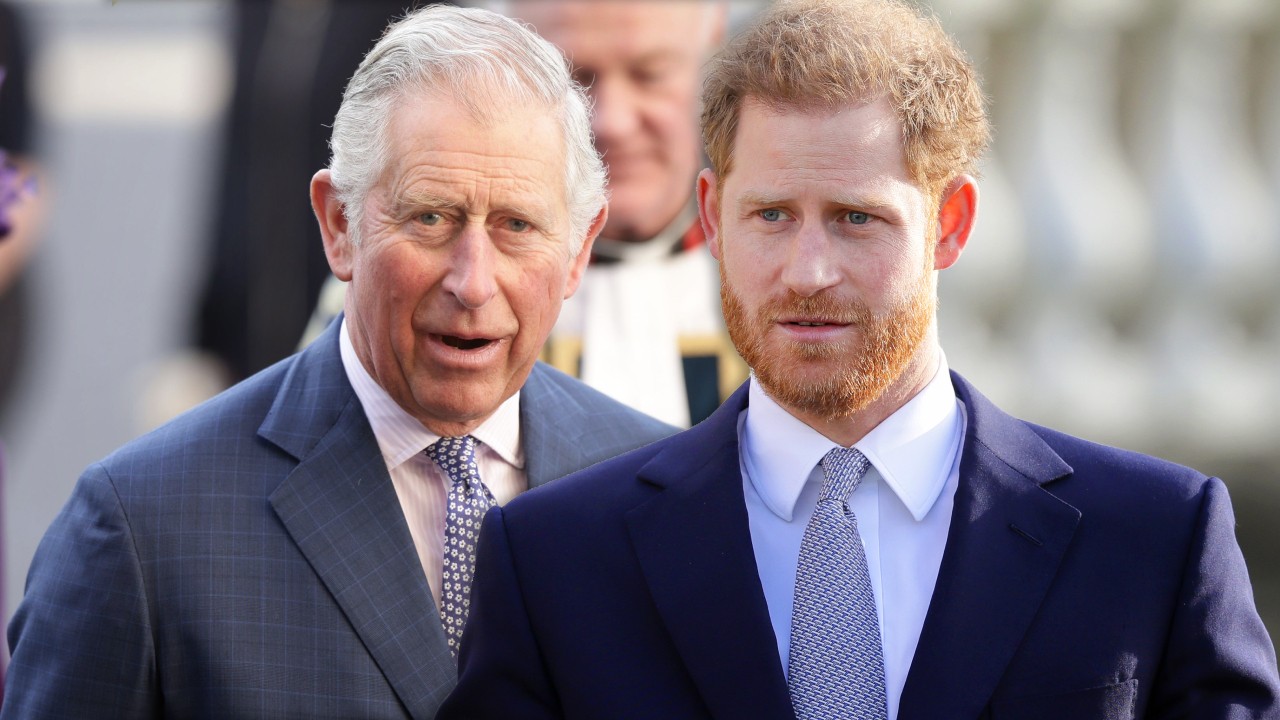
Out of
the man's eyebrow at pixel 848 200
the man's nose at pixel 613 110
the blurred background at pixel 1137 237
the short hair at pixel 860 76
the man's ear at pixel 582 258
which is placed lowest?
the blurred background at pixel 1137 237

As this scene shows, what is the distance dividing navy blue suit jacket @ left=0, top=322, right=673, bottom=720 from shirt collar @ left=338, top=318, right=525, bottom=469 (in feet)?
0.08

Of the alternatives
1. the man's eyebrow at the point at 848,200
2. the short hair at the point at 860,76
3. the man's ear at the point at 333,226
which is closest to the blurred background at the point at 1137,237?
the man's ear at the point at 333,226

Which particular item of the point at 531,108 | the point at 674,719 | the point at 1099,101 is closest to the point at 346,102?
the point at 531,108

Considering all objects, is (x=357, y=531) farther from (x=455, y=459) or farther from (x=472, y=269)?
(x=472, y=269)

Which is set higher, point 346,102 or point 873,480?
point 346,102

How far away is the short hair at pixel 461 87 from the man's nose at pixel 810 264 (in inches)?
25.8

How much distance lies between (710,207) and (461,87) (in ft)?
1.67

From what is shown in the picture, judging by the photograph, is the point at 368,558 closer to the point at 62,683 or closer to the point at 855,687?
the point at 62,683

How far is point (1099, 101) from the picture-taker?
9.26 metres

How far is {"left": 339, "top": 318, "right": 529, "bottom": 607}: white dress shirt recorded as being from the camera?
2.92 m

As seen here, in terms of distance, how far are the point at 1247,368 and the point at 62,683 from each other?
7.92 meters

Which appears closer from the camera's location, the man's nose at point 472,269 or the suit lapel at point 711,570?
the suit lapel at point 711,570

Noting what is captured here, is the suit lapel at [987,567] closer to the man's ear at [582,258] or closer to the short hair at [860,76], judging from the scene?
the short hair at [860,76]

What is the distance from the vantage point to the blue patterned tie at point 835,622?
7.68ft
